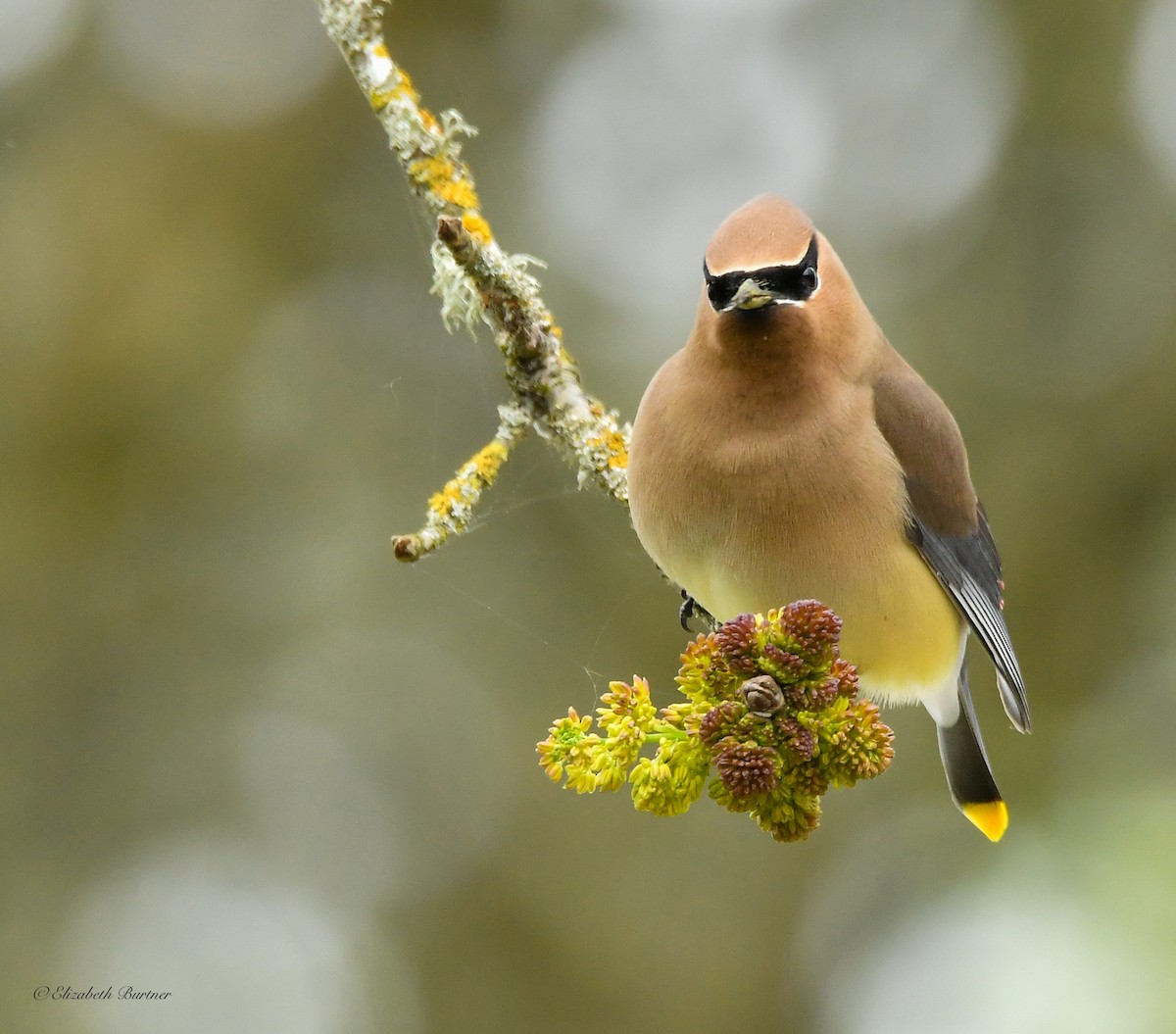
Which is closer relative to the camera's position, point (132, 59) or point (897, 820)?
point (897, 820)

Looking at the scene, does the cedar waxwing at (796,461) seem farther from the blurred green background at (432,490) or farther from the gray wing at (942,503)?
the blurred green background at (432,490)

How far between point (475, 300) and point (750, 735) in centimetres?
163

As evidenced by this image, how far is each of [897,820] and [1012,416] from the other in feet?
6.39

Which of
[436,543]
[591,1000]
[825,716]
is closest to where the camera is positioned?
[825,716]

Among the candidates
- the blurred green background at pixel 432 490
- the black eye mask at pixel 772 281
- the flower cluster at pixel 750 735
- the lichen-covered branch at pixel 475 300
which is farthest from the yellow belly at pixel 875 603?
the blurred green background at pixel 432 490

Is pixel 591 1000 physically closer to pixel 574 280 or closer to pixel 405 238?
pixel 574 280

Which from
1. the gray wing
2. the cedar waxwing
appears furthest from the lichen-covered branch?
the gray wing

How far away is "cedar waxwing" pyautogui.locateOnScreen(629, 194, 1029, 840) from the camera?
2844 millimetres

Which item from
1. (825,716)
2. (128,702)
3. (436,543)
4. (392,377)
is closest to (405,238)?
Answer: (392,377)

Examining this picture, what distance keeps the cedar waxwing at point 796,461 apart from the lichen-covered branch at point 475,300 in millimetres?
229

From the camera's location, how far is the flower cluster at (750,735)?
2.06m

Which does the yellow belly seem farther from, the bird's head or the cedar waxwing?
the bird's head

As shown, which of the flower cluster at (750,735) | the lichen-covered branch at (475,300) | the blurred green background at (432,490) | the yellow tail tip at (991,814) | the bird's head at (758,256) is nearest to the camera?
the flower cluster at (750,735)

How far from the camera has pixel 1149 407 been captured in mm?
6023
